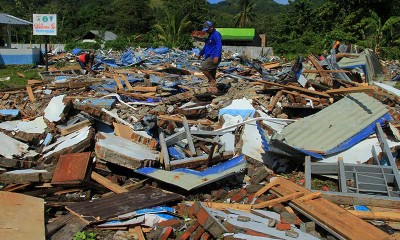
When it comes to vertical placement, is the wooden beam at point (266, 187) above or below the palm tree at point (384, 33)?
below

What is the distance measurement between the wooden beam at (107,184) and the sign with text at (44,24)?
10.6 meters

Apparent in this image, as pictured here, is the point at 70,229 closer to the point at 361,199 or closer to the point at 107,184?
the point at 107,184

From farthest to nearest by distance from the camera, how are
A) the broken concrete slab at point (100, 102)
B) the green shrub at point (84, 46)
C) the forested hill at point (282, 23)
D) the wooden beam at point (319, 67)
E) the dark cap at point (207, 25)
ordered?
the green shrub at point (84, 46)
the forested hill at point (282, 23)
the dark cap at point (207, 25)
the wooden beam at point (319, 67)
the broken concrete slab at point (100, 102)

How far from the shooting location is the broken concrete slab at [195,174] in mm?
5047

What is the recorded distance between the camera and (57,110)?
24.9 ft

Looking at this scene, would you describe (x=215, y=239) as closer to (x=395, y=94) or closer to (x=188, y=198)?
(x=188, y=198)

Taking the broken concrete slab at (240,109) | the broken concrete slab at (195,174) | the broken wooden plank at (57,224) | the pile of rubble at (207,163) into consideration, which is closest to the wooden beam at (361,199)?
the pile of rubble at (207,163)

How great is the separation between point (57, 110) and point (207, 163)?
11.6ft

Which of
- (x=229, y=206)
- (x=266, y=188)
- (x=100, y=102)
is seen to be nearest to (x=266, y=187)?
(x=266, y=188)

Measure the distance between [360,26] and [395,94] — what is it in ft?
65.6

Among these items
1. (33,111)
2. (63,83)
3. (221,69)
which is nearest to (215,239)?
(33,111)

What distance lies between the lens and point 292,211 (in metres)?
4.57

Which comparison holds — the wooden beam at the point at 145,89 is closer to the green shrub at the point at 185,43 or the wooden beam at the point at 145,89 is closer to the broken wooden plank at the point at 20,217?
the broken wooden plank at the point at 20,217

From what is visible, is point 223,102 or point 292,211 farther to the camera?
point 223,102
